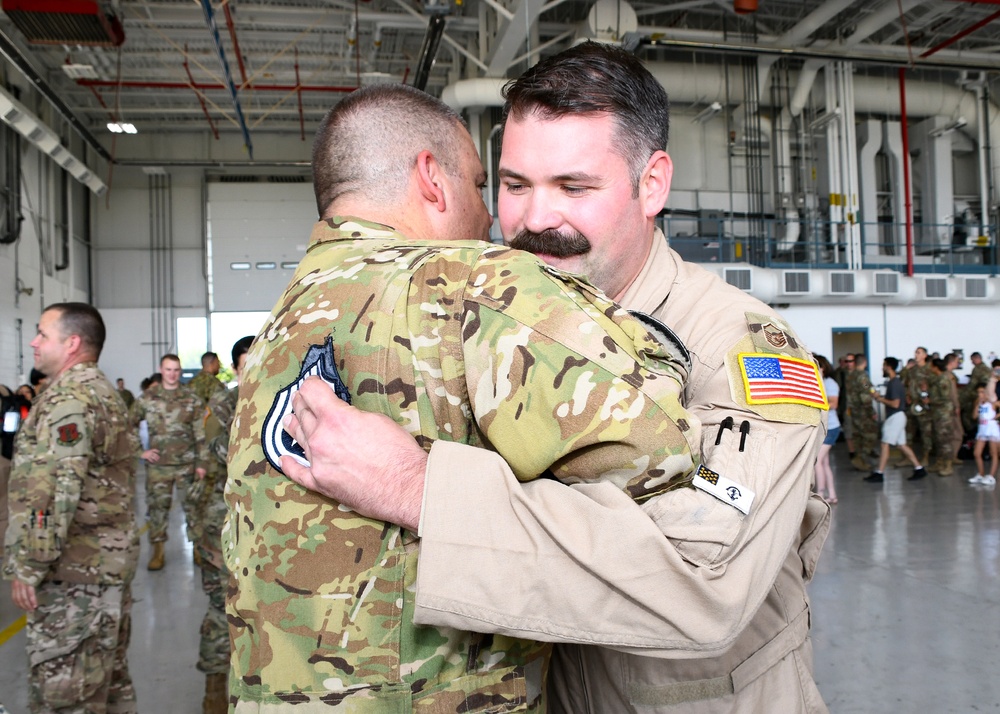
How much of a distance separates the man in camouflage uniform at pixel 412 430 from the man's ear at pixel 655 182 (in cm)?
43

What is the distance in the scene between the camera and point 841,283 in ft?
45.1

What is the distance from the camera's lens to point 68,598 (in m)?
3.23

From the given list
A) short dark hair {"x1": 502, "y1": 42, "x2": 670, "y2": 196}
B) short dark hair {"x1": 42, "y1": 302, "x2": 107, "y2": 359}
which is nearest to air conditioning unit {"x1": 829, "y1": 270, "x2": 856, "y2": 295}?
short dark hair {"x1": 42, "y1": 302, "x2": 107, "y2": 359}

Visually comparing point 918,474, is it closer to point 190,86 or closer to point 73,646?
point 73,646

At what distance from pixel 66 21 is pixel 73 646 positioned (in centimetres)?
938

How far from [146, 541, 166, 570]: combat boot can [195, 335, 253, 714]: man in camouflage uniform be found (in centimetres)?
140

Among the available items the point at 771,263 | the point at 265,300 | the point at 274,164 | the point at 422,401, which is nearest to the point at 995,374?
the point at 771,263

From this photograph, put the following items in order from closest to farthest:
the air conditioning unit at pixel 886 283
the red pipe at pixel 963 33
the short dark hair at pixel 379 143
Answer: the short dark hair at pixel 379 143, the red pipe at pixel 963 33, the air conditioning unit at pixel 886 283

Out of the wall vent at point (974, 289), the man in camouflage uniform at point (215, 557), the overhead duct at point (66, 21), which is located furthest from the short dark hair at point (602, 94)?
the wall vent at point (974, 289)

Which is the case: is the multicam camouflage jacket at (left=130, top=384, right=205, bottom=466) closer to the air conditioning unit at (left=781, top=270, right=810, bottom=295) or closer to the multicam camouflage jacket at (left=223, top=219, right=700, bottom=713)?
the multicam camouflage jacket at (left=223, top=219, right=700, bottom=713)

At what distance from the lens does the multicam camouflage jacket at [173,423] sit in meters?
6.93

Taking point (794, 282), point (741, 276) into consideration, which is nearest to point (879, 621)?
point (741, 276)

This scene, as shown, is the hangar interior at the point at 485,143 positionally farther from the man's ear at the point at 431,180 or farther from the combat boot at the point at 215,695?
the man's ear at the point at 431,180

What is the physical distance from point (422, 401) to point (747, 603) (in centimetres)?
51
